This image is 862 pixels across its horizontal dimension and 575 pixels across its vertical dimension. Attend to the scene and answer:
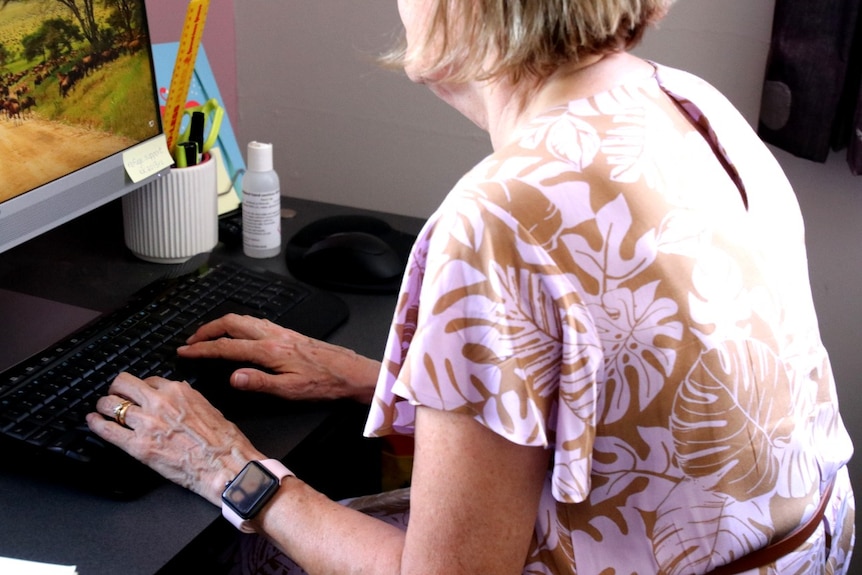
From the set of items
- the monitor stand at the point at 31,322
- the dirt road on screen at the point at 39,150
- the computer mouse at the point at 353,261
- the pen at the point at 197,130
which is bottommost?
the monitor stand at the point at 31,322

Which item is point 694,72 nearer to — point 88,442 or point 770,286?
point 770,286

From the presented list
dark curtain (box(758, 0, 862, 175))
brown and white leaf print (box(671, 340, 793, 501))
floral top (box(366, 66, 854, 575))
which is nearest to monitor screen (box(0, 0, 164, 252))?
floral top (box(366, 66, 854, 575))

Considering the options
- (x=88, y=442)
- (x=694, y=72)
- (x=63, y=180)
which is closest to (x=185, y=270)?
(x=63, y=180)

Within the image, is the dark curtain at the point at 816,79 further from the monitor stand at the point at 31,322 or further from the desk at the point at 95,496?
the monitor stand at the point at 31,322

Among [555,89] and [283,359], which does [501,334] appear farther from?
[283,359]

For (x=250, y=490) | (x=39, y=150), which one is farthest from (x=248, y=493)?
(x=39, y=150)

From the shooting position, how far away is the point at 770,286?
0.79 m

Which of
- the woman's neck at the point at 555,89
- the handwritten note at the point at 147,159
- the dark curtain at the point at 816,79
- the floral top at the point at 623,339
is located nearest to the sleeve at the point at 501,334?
the floral top at the point at 623,339

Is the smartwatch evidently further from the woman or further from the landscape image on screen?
the landscape image on screen

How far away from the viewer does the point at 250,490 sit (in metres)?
0.81

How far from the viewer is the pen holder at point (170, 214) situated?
1219 mm

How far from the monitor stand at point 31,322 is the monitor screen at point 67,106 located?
10 cm

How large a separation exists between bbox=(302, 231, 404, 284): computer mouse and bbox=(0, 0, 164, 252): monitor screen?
251 millimetres

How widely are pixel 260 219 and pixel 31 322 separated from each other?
335 millimetres
